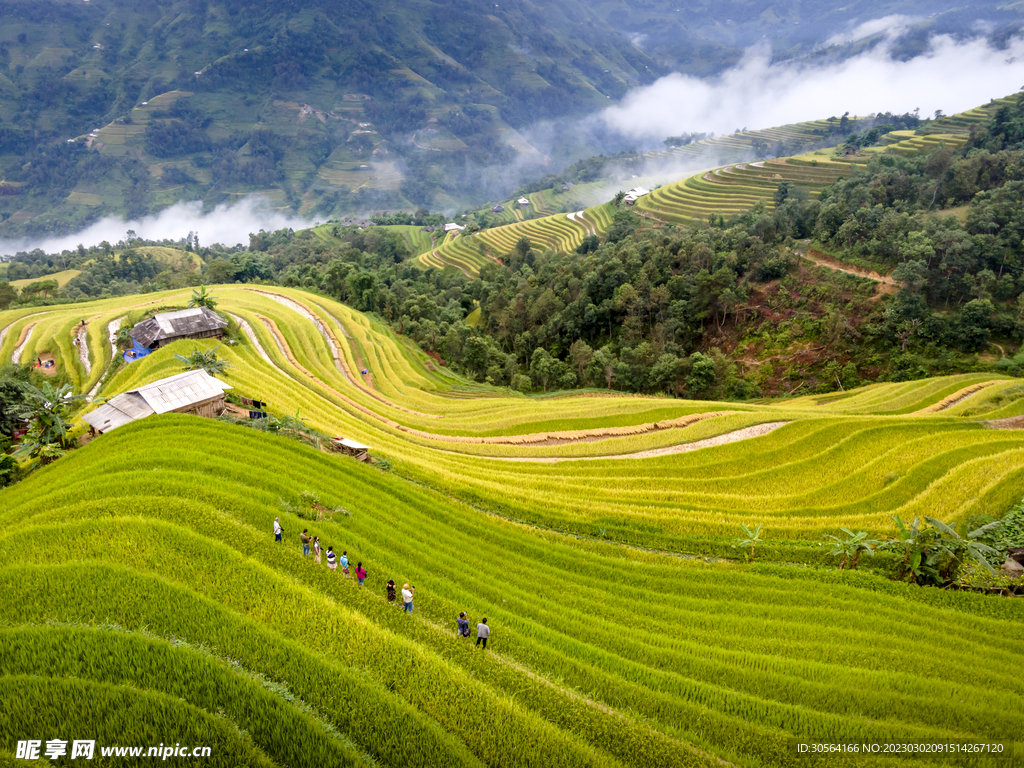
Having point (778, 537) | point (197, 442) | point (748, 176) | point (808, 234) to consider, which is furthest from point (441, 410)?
point (748, 176)

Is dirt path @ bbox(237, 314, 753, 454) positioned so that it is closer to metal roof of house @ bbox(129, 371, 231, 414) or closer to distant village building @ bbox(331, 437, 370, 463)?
distant village building @ bbox(331, 437, 370, 463)

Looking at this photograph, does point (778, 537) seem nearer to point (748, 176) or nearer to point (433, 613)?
point (433, 613)

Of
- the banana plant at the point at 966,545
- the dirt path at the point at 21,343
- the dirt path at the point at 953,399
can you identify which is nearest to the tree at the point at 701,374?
the dirt path at the point at 953,399

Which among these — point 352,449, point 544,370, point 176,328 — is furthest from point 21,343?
point 544,370

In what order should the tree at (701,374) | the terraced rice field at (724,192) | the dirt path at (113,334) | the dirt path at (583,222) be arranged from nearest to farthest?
the dirt path at (113,334) < the tree at (701,374) < the terraced rice field at (724,192) < the dirt path at (583,222)

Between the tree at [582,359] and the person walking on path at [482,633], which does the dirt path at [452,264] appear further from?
the person walking on path at [482,633]
